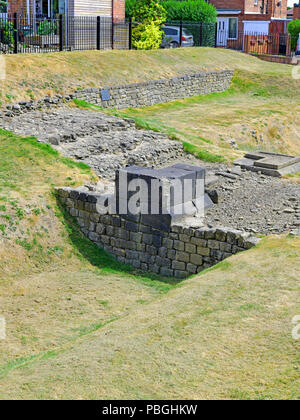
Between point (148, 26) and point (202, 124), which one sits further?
point (148, 26)

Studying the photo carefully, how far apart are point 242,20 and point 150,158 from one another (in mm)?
33747

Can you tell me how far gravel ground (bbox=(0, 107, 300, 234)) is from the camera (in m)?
12.2

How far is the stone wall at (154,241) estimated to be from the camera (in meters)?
11.2

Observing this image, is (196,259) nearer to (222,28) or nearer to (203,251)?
(203,251)

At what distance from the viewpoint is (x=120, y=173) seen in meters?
12.3

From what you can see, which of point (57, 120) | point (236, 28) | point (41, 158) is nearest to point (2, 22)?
point (57, 120)

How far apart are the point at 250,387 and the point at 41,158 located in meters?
9.39

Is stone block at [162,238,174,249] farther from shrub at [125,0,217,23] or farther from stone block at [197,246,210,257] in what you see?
shrub at [125,0,217,23]

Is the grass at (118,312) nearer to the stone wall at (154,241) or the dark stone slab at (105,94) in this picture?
the stone wall at (154,241)

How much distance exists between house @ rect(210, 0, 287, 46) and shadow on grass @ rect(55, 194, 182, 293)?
35.3m

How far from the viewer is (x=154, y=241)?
12.0m

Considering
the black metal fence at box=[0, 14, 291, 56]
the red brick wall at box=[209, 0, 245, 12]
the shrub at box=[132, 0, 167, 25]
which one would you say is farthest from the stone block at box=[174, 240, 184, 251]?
the red brick wall at box=[209, 0, 245, 12]

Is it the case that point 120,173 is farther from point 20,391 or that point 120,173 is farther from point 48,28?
point 48,28

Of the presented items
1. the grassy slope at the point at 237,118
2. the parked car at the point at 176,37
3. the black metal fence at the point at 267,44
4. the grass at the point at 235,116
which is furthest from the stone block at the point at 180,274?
the black metal fence at the point at 267,44
